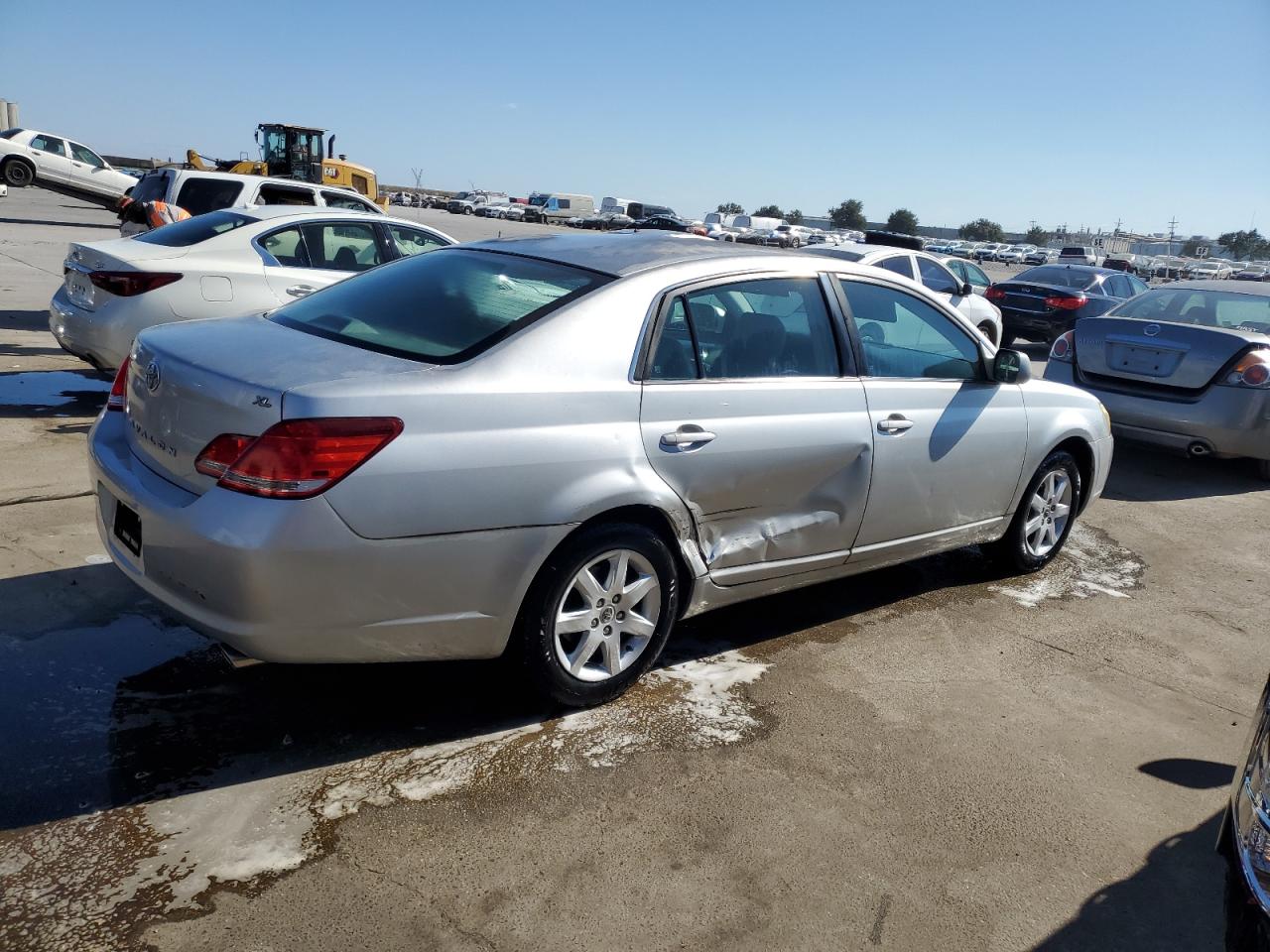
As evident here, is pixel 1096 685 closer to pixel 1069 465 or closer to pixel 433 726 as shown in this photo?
Answer: pixel 1069 465

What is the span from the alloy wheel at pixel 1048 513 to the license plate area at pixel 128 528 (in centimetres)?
424

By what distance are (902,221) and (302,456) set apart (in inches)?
4950

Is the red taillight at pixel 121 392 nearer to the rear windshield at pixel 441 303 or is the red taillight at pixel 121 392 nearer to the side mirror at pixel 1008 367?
the rear windshield at pixel 441 303

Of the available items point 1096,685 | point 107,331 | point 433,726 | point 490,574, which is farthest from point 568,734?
point 107,331

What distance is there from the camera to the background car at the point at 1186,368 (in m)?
8.03

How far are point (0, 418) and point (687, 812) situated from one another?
19.4 feet

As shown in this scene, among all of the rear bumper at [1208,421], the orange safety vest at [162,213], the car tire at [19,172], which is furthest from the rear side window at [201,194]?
the car tire at [19,172]

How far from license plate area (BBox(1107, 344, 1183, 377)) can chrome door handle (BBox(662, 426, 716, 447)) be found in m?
5.99

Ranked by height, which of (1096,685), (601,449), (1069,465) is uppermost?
(601,449)

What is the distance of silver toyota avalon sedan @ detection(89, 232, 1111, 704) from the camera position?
3.04 metres

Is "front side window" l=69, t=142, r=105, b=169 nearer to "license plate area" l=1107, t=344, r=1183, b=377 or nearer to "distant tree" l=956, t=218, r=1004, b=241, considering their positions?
"license plate area" l=1107, t=344, r=1183, b=377

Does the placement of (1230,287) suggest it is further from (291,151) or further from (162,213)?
(291,151)

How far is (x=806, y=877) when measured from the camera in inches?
116

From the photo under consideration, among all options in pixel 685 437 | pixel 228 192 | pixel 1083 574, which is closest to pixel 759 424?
pixel 685 437
